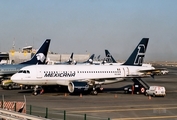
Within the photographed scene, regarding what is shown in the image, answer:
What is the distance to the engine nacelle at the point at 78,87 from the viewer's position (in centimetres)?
4131

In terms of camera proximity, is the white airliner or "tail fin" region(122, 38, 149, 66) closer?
the white airliner

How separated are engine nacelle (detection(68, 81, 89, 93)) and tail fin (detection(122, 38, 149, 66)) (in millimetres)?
12702

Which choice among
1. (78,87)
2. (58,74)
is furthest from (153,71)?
(58,74)

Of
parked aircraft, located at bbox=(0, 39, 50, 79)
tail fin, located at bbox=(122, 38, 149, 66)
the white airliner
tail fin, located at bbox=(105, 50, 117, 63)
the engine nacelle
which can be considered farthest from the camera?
tail fin, located at bbox=(105, 50, 117, 63)

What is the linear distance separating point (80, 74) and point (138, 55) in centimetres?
1216

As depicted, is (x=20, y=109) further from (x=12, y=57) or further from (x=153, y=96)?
(x=12, y=57)

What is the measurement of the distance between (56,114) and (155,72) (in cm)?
3205

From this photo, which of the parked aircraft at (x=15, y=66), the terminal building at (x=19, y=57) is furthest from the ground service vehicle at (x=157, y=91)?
the terminal building at (x=19, y=57)

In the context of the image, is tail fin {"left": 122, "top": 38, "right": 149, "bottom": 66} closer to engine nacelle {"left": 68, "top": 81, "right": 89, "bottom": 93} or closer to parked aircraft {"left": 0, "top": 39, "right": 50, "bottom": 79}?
engine nacelle {"left": 68, "top": 81, "right": 89, "bottom": 93}

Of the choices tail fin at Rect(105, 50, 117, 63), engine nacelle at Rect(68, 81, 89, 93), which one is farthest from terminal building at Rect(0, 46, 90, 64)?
engine nacelle at Rect(68, 81, 89, 93)

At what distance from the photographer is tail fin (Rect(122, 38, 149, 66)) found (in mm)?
52000

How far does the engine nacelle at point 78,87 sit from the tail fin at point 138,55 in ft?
41.7

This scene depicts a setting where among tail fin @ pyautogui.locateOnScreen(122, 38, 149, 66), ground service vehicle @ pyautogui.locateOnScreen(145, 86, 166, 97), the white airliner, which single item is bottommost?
ground service vehicle @ pyautogui.locateOnScreen(145, 86, 166, 97)

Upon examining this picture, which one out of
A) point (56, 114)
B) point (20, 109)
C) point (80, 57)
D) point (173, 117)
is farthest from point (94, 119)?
point (80, 57)
